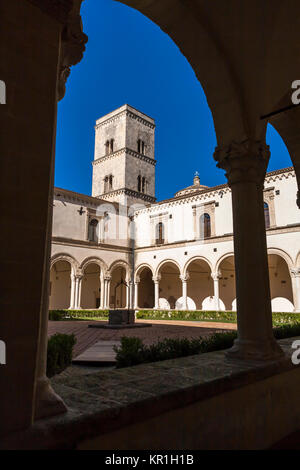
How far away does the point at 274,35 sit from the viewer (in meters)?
4.61

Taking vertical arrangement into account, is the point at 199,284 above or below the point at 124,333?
above

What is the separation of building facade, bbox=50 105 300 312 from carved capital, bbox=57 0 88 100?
773 inches

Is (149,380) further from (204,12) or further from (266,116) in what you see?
(204,12)

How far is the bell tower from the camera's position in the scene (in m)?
32.2

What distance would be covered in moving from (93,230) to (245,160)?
75.8ft

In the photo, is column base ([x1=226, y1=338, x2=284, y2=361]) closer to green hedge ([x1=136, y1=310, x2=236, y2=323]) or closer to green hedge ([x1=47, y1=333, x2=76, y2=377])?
green hedge ([x1=47, y1=333, x2=76, y2=377])

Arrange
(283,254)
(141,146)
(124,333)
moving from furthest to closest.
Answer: (141,146) < (283,254) < (124,333)

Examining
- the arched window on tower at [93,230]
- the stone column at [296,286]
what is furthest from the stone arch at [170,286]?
the stone column at [296,286]

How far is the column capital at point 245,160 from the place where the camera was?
14.0 ft

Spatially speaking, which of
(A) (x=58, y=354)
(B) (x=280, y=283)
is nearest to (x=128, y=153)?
(B) (x=280, y=283)

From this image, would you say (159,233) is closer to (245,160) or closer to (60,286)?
(60,286)

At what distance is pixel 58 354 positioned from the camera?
16.5ft
